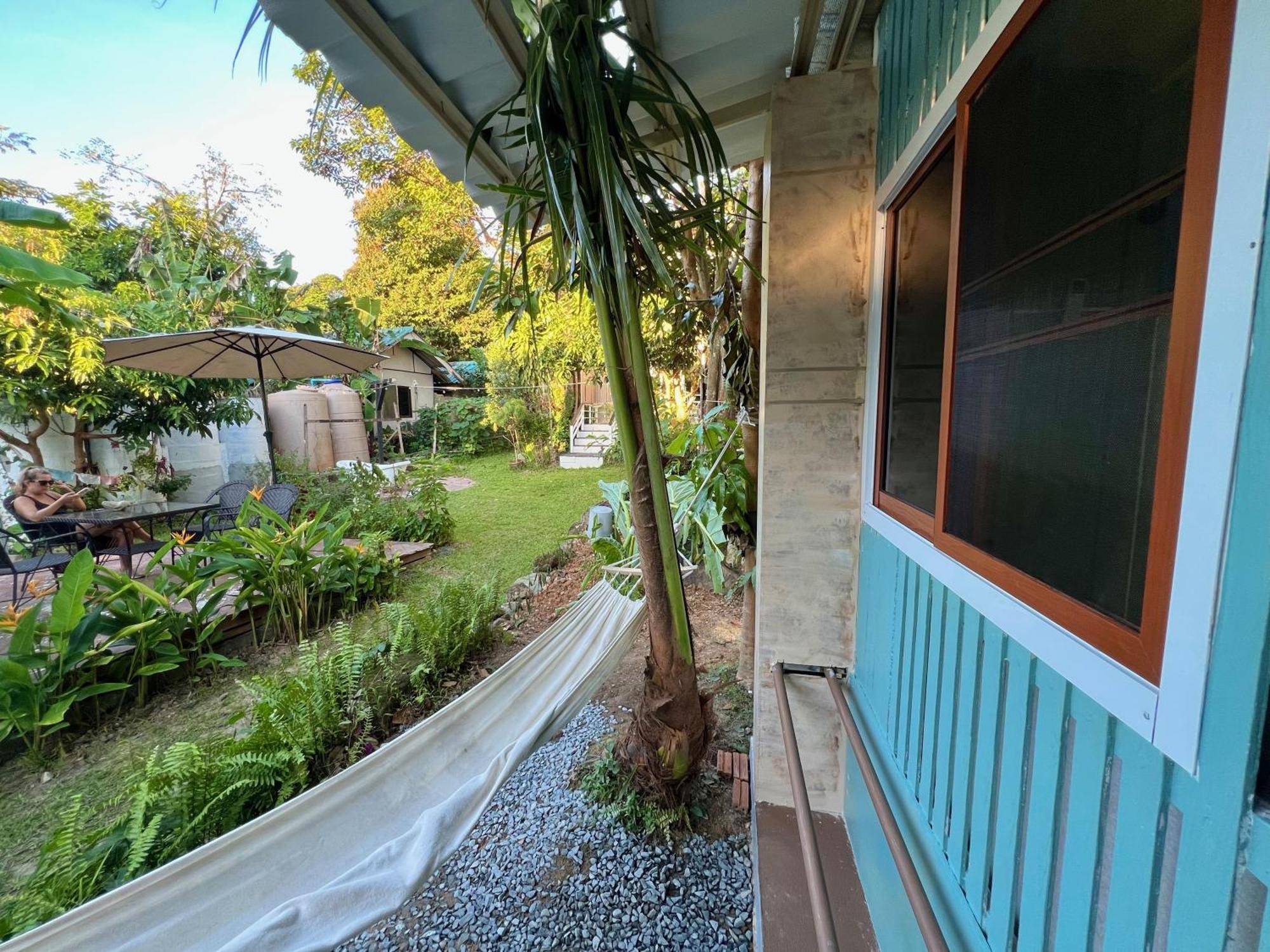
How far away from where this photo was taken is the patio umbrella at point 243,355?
3.56 m

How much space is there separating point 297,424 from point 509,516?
4.65 m

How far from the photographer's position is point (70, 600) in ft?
6.88

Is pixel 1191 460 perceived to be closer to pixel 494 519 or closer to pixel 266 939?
pixel 266 939

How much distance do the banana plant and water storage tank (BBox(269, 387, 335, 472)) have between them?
593 centimetres

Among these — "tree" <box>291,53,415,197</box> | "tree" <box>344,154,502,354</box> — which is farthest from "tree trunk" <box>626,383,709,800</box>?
"tree" <box>291,53,415,197</box>

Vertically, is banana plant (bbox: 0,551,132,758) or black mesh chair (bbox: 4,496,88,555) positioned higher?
black mesh chair (bbox: 4,496,88,555)

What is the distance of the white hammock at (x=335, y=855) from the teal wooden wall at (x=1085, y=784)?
48.0 inches

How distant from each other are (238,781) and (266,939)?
737 mm

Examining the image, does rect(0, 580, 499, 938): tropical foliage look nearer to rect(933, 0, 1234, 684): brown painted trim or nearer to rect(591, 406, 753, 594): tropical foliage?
rect(591, 406, 753, 594): tropical foliage

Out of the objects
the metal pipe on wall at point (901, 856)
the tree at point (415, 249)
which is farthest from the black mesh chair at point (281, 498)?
the tree at point (415, 249)

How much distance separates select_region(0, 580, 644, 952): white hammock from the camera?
3.47 ft

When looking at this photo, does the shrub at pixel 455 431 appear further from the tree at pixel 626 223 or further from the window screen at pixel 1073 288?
the window screen at pixel 1073 288

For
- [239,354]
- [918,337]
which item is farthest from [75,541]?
[918,337]

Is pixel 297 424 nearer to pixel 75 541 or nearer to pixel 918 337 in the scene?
pixel 75 541
